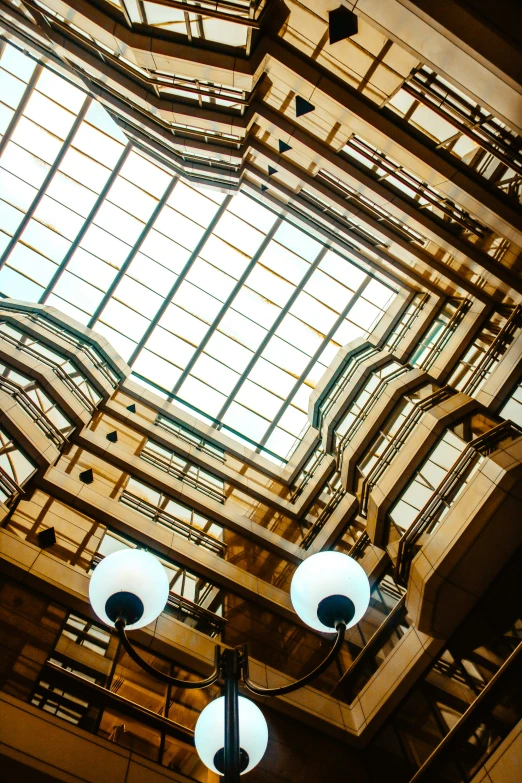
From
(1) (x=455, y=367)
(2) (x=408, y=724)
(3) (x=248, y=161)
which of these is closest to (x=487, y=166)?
(1) (x=455, y=367)

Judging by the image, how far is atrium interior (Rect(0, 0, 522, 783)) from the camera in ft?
28.4

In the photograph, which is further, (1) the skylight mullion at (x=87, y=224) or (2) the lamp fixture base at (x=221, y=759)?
(1) the skylight mullion at (x=87, y=224)

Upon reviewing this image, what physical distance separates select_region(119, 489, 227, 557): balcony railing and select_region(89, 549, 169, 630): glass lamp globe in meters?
10.1

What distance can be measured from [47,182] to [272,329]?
10863 millimetres

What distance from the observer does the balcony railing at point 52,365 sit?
573 inches

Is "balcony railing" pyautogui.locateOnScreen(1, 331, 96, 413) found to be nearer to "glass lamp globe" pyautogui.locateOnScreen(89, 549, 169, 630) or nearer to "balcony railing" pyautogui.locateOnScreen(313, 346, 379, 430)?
"balcony railing" pyautogui.locateOnScreen(313, 346, 379, 430)

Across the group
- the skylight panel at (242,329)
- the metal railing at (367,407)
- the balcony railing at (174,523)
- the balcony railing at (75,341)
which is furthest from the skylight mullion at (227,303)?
the balcony railing at (174,523)

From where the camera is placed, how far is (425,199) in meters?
14.0

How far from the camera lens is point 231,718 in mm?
4023

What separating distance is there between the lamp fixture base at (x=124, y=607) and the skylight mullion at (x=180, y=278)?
1907 cm

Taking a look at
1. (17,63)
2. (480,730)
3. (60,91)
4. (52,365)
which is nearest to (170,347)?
(52,365)

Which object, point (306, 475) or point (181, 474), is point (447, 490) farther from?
point (306, 475)

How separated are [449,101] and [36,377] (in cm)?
1145

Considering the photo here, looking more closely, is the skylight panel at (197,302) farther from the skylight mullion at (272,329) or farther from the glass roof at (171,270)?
the skylight mullion at (272,329)
